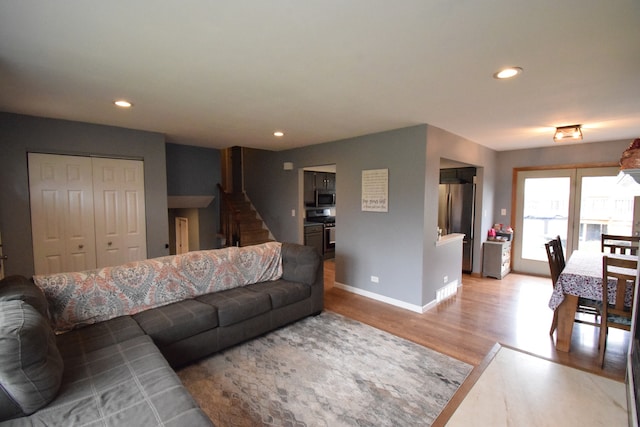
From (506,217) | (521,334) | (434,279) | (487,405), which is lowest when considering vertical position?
(521,334)

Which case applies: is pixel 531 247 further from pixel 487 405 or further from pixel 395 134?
pixel 487 405

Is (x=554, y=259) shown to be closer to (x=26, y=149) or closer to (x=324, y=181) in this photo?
(x=324, y=181)

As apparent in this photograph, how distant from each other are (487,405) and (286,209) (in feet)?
15.3

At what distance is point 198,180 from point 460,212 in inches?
188

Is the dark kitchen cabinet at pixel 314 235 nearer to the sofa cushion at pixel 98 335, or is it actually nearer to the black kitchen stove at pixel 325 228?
the black kitchen stove at pixel 325 228

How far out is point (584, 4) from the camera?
132 centimetres

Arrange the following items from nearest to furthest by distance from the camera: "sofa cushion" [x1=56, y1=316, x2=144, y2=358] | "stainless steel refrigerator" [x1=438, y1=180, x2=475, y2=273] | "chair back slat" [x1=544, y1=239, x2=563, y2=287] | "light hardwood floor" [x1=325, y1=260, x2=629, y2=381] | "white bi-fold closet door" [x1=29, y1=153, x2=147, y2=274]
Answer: "sofa cushion" [x1=56, y1=316, x2=144, y2=358]
"light hardwood floor" [x1=325, y1=260, x2=629, y2=381]
"chair back slat" [x1=544, y1=239, x2=563, y2=287]
"white bi-fold closet door" [x1=29, y1=153, x2=147, y2=274]
"stainless steel refrigerator" [x1=438, y1=180, x2=475, y2=273]

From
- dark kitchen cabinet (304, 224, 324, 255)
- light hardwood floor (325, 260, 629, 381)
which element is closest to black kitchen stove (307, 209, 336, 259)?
dark kitchen cabinet (304, 224, 324, 255)

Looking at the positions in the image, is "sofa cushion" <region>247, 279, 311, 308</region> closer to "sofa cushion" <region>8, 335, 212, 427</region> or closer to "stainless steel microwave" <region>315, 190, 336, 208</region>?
"sofa cushion" <region>8, 335, 212, 427</region>

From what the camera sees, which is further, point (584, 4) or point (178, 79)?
point (178, 79)

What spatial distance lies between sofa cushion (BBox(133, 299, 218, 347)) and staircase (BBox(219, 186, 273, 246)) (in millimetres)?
2697

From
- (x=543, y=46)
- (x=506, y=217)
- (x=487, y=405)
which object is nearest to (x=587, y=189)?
(x=506, y=217)

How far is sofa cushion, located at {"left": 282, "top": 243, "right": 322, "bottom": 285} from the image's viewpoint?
3.38 meters

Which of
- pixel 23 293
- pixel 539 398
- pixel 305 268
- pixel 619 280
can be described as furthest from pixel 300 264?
pixel 619 280
